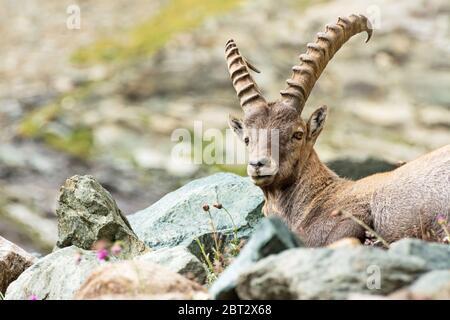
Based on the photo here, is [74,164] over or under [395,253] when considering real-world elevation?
over

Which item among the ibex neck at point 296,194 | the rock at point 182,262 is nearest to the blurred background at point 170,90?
the ibex neck at point 296,194

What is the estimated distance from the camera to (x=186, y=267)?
42.7 feet

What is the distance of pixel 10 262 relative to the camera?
1519 cm

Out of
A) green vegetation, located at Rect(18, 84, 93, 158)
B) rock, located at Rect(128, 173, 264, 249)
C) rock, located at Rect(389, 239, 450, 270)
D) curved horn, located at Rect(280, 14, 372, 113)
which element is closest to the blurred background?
green vegetation, located at Rect(18, 84, 93, 158)

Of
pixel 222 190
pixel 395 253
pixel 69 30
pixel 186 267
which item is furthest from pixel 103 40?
pixel 395 253

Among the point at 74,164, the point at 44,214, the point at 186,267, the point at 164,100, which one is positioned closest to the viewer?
the point at 186,267

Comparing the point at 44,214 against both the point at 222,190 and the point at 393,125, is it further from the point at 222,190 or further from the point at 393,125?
the point at 222,190

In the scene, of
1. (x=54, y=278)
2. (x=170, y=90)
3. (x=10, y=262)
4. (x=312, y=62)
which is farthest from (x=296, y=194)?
(x=170, y=90)

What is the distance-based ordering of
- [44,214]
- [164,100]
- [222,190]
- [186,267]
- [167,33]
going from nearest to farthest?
[186,267]
[222,190]
[44,214]
[164,100]
[167,33]

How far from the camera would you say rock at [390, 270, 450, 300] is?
31.2 ft

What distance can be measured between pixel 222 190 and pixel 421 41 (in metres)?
27.5

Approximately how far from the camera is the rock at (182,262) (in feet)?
42.6

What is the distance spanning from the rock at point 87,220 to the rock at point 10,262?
1.89ft
